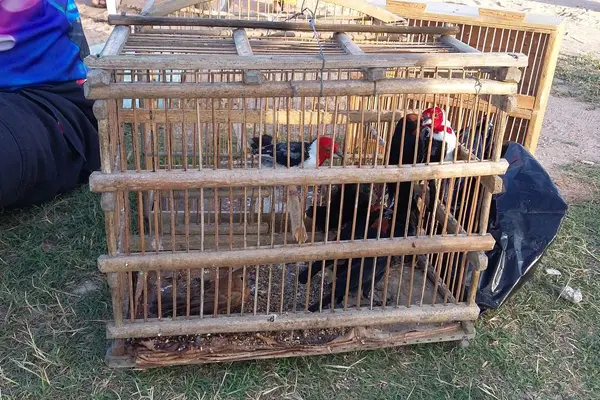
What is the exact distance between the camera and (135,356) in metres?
2.47

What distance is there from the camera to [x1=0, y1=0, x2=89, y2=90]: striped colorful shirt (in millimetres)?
3680

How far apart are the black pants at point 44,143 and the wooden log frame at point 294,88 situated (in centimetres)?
157

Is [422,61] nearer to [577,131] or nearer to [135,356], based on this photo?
[135,356]

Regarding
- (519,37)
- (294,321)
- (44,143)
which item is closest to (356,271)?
(294,321)

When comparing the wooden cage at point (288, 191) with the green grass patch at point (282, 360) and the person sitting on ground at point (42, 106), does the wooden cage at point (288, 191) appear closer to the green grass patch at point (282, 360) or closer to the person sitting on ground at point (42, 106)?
the green grass patch at point (282, 360)

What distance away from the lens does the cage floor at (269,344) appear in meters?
2.47

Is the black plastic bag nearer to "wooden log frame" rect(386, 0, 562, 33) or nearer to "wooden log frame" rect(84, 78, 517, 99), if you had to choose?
"wooden log frame" rect(84, 78, 517, 99)

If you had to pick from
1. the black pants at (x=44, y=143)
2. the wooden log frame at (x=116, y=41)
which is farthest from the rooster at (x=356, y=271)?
the black pants at (x=44, y=143)

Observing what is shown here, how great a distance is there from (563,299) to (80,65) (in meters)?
3.28

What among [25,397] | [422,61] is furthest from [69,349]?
[422,61]

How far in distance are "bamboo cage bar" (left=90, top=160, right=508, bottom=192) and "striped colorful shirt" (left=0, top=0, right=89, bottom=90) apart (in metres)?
2.00

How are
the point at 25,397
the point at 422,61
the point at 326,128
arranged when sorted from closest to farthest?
the point at 422,61, the point at 25,397, the point at 326,128

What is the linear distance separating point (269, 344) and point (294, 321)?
0.48 feet

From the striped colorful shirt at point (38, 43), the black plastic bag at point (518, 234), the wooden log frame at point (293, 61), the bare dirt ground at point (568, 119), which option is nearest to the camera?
the wooden log frame at point (293, 61)
